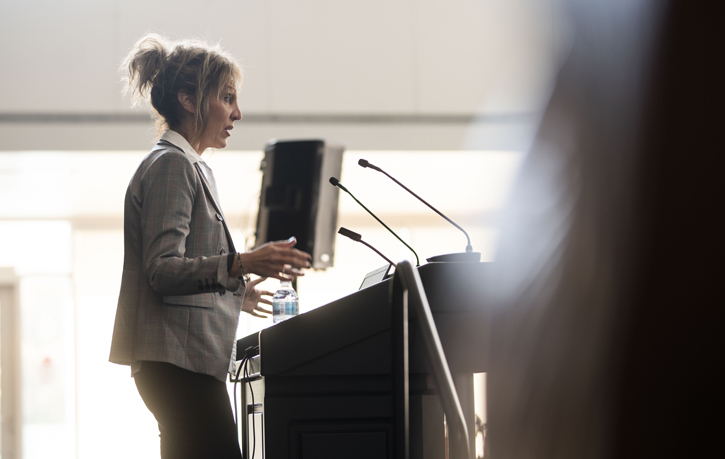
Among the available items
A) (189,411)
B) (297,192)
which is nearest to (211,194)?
(189,411)

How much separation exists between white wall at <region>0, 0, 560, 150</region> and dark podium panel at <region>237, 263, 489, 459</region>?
3229mm

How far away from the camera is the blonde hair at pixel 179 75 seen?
129 cm

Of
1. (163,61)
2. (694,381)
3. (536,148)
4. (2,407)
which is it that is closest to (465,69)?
(163,61)

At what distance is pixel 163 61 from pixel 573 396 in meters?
1.04

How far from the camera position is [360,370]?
108 centimetres

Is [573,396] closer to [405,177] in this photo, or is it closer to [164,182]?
[164,182]

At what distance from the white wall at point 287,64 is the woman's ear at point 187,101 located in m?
2.91

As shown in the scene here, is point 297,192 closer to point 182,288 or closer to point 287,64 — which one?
point 287,64

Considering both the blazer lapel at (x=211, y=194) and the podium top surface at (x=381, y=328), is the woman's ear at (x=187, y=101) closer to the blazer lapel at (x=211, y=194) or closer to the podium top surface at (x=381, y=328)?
the blazer lapel at (x=211, y=194)

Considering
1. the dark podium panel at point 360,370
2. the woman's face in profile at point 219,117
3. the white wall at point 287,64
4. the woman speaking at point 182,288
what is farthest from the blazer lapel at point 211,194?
the white wall at point 287,64

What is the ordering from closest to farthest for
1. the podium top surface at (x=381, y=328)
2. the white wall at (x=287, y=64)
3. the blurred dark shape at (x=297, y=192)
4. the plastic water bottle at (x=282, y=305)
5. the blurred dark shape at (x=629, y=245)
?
the blurred dark shape at (x=629, y=245), the podium top surface at (x=381, y=328), the plastic water bottle at (x=282, y=305), the blurred dark shape at (x=297, y=192), the white wall at (x=287, y=64)

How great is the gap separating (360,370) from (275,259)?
23 cm

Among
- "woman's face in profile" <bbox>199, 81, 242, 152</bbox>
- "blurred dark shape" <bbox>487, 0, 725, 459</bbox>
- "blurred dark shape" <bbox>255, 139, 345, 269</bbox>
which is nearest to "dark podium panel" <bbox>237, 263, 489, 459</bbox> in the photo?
"blurred dark shape" <bbox>487, 0, 725, 459</bbox>

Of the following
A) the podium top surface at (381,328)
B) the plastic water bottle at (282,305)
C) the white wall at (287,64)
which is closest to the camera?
the podium top surface at (381,328)
